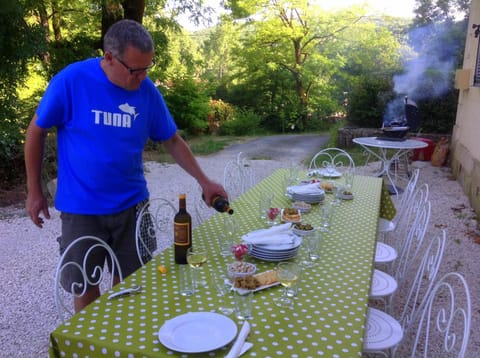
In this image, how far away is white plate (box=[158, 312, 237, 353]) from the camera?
110cm

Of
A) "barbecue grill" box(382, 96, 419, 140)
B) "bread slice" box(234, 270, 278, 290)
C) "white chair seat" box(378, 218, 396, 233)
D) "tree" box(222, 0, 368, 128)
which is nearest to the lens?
"bread slice" box(234, 270, 278, 290)

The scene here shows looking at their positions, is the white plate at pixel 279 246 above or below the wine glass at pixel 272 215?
above

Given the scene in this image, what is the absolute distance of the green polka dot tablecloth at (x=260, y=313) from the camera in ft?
3.66

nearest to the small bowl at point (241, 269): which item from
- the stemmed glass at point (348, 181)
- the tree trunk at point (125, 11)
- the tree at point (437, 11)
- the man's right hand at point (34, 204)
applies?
the man's right hand at point (34, 204)

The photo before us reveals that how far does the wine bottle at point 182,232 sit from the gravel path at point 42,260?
134 cm

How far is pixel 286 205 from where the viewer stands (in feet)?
8.43

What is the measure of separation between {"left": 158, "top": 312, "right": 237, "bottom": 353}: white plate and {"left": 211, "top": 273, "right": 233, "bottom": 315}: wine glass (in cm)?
7

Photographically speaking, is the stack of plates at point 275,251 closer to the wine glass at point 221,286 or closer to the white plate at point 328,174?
the wine glass at point 221,286

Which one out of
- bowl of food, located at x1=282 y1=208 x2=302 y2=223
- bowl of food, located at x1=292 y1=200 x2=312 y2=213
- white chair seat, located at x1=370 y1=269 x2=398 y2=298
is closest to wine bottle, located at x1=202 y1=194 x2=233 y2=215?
bowl of food, located at x1=282 y1=208 x2=302 y2=223

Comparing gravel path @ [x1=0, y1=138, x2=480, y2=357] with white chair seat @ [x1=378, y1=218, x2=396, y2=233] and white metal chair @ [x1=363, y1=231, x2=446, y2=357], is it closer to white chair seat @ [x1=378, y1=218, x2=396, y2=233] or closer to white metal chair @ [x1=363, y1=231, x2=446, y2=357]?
white chair seat @ [x1=378, y1=218, x2=396, y2=233]

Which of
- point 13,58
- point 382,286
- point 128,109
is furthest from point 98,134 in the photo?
point 13,58

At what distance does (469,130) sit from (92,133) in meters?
5.64

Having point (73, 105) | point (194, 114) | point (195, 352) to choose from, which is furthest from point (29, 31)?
point (194, 114)

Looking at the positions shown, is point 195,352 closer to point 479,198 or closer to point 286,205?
point 286,205
